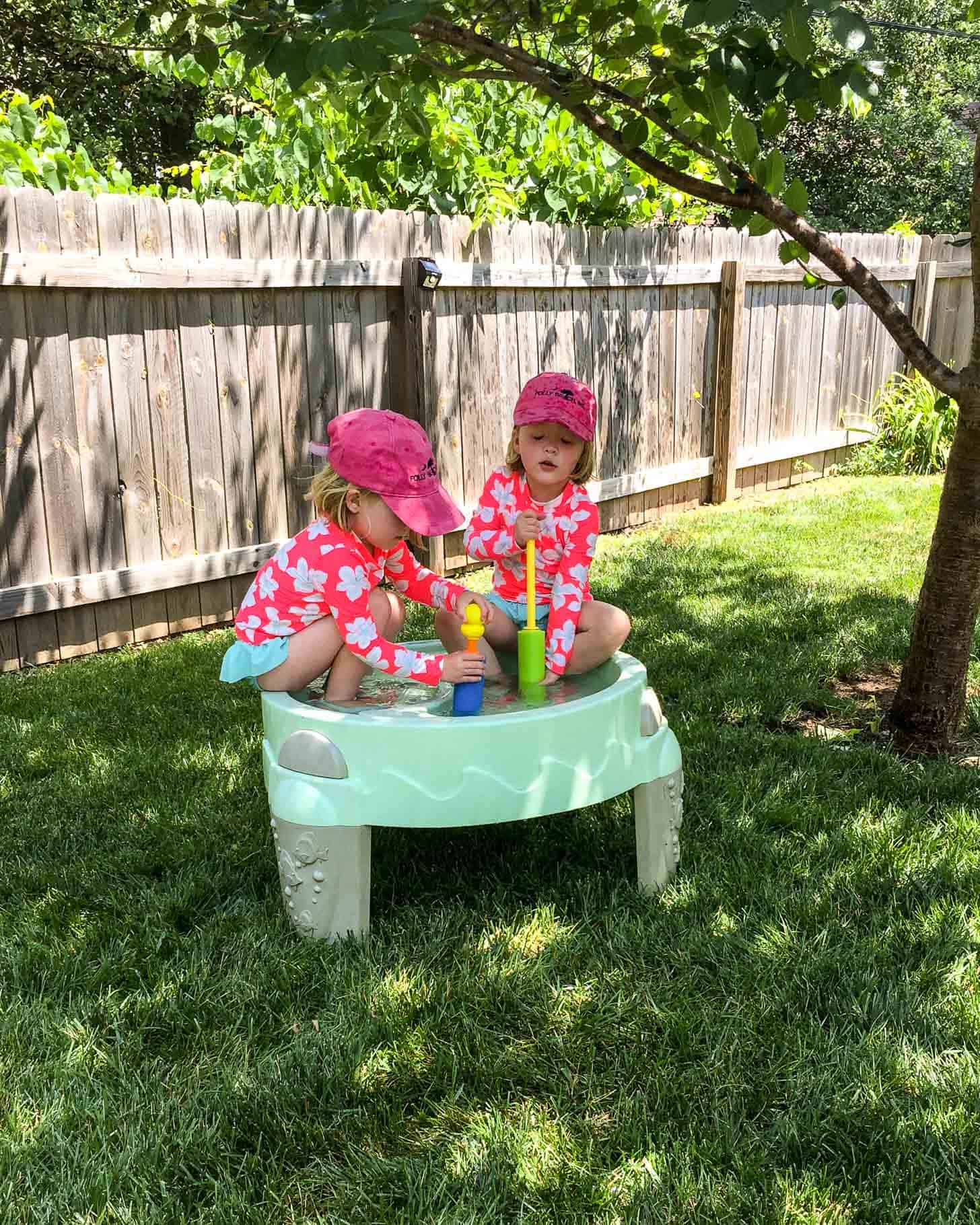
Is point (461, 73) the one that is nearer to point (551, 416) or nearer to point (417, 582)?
point (551, 416)

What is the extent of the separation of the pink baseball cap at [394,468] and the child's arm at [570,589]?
1.34 ft

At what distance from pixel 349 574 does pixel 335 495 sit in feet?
0.66

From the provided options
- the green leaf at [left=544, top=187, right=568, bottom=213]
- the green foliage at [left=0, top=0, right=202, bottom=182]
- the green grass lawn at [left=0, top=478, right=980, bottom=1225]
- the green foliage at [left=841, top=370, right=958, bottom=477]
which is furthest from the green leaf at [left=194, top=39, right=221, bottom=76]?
the green foliage at [left=0, top=0, right=202, bottom=182]

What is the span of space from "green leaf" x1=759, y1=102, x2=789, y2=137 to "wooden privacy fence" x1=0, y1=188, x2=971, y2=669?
264 cm

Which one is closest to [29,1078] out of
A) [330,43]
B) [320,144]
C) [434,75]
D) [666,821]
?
[666,821]

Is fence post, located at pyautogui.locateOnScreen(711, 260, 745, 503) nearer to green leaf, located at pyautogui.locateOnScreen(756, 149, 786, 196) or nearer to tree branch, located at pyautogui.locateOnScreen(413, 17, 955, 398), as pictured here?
tree branch, located at pyautogui.locateOnScreen(413, 17, 955, 398)

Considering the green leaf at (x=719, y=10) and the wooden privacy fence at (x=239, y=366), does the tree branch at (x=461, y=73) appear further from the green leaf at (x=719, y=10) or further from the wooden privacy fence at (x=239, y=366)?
the wooden privacy fence at (x=239, y=366)

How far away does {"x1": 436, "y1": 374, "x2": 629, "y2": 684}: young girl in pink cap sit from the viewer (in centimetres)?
291

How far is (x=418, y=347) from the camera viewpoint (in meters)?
5.52

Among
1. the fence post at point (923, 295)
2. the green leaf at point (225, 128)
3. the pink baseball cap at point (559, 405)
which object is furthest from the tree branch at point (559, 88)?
the fence post at point (923, 295)

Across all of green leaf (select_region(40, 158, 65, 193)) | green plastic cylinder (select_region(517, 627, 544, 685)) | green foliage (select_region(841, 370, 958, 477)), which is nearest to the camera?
green plastic cylinder (select_region(517, 627, 544, 685))

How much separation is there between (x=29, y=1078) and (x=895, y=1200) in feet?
4.78

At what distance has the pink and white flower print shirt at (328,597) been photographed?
8.63 ft

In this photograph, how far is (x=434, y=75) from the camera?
9.92 ft
